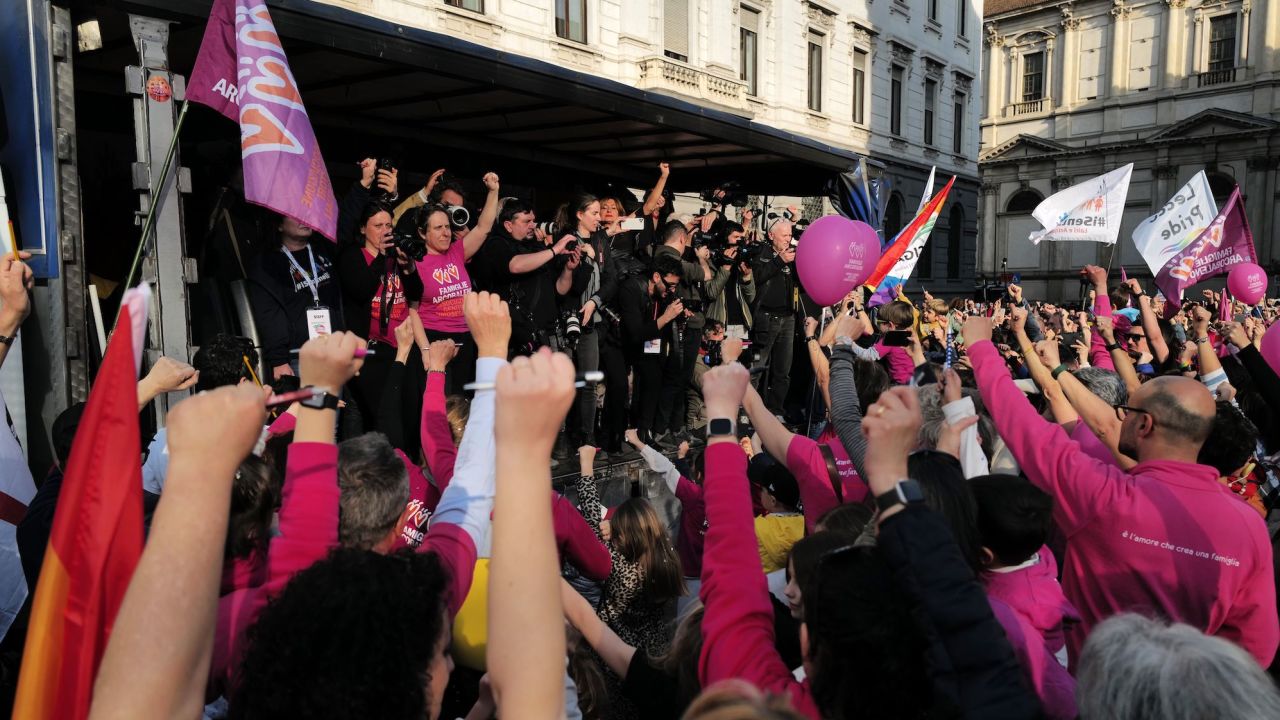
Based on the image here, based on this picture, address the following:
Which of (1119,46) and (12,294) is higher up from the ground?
(1119,46)

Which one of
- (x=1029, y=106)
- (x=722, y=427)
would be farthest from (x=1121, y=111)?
(x=722, y=427)

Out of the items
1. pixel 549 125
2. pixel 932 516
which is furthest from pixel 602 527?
pixel 549 125

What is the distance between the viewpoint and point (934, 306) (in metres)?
10.8

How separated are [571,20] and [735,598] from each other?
15239mm

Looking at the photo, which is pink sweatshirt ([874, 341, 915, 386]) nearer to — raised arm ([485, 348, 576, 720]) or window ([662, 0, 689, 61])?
raised arm ([485, 348, 576, 720])

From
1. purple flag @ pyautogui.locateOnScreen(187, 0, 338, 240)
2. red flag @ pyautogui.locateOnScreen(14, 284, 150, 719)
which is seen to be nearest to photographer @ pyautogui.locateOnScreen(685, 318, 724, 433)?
purple flag @ pyautogui.locateOnScreen(187, 0, 338, 240)

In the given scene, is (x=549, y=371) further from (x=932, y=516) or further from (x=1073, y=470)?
(x=1073, y=470)

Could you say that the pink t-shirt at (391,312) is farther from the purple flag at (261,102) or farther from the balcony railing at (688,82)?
the balcony railing at (688,82)

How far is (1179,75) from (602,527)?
45.2m

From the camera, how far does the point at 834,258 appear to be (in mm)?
5984

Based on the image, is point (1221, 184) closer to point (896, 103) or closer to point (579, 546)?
point (896, 103)

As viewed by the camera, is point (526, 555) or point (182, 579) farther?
point (526, 555)

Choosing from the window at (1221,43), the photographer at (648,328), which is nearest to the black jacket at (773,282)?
the photographer at (648,328)

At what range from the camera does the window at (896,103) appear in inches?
1014
